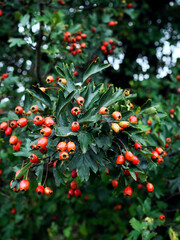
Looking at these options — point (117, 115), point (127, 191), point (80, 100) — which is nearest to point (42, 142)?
point (80, 100)

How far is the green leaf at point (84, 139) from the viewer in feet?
4.65

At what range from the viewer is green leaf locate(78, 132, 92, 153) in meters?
1.42

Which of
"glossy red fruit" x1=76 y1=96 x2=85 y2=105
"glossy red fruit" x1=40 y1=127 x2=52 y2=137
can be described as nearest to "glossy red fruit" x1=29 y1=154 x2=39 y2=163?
"glossy red fruit" x1=40 y1=127 x2=52 y2=137

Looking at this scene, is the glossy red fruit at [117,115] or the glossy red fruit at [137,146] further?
the glossy red fruit at [137,146]

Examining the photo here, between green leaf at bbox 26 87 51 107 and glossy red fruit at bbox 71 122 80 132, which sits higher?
green leaf at bbox 26 87 51 107

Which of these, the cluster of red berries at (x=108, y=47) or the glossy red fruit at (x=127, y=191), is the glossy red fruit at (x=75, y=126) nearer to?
the glossy red fruit at (x=127, y=191)

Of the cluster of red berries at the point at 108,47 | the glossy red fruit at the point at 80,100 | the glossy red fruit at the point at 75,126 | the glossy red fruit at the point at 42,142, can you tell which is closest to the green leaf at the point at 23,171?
the glossy red fruit at the point at 42,142

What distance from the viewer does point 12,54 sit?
4738mm

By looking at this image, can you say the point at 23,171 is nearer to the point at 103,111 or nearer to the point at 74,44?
the point at 103,111

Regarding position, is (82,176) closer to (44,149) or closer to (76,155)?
(76,155)

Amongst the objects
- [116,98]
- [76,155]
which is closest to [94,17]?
[116,98]

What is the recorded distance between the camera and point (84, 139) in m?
1.45

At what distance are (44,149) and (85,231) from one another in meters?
3.67

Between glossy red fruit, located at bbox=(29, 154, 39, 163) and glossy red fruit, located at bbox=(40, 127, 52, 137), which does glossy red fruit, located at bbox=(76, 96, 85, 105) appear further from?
glossy red fruit, located at bbox=(29, 154, 39, 163)
